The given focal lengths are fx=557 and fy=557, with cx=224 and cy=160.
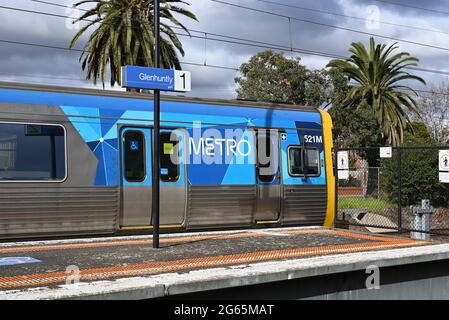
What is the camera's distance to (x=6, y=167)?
8.98m

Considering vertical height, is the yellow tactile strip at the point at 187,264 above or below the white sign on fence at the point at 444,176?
below

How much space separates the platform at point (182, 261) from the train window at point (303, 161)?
7.58 ft

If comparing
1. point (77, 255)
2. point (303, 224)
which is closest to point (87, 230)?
point (77, 255)

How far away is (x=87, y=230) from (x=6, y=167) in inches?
68.0

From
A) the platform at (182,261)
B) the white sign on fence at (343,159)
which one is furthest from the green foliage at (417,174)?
the platform at (182,261)

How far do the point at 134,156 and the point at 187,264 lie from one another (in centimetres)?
397

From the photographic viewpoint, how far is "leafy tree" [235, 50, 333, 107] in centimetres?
3853

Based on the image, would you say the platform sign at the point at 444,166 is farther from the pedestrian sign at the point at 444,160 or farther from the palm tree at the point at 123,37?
the palm tree at the point at 123,37

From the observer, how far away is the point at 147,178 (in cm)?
1031

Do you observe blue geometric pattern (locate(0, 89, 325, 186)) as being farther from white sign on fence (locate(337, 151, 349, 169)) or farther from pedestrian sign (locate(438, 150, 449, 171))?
pedestrian sign (locate(438, 150, 449, 171))

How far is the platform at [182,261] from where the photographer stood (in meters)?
5.36

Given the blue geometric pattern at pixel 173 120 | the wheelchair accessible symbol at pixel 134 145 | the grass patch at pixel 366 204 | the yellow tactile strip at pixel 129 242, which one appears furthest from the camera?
the grass patch at pixel 366 204

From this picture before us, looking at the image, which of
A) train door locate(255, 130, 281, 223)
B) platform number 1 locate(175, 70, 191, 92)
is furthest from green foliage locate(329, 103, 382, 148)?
platform number 1 locate(175, 70, 191, 92)

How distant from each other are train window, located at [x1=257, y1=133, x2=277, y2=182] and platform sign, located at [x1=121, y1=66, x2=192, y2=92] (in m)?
3.82
